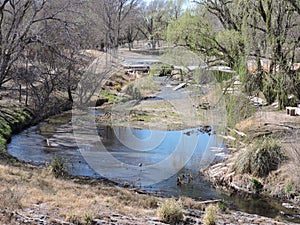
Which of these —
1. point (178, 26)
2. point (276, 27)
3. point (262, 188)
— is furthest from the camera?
point (178, 26)

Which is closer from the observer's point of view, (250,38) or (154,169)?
(154,169)

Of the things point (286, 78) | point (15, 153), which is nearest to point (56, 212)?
point (15, 153)

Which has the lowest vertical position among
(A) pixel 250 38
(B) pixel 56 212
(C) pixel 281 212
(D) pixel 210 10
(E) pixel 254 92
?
(C) pixel 281 212

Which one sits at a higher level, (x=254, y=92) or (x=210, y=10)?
(x=210, y=10)

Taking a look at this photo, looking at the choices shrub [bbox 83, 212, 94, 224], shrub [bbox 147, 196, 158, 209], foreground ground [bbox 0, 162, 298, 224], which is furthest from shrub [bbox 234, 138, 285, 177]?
shrub [bbox 83, 212, 94, 224]

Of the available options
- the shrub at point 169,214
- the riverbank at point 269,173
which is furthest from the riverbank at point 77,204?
the riverbank at point 269,173

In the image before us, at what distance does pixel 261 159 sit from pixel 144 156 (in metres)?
4.99

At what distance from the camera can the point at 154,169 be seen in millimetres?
15211

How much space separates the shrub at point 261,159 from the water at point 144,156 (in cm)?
132

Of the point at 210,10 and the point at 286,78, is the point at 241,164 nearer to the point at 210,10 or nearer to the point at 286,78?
the point at 286,78

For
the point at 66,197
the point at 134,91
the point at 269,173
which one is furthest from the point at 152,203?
the point at 134,91

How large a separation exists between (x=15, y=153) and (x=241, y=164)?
8.95m

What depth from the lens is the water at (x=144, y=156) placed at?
1287cm

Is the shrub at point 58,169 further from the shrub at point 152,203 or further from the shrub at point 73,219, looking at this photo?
the shrub at point 73,219
